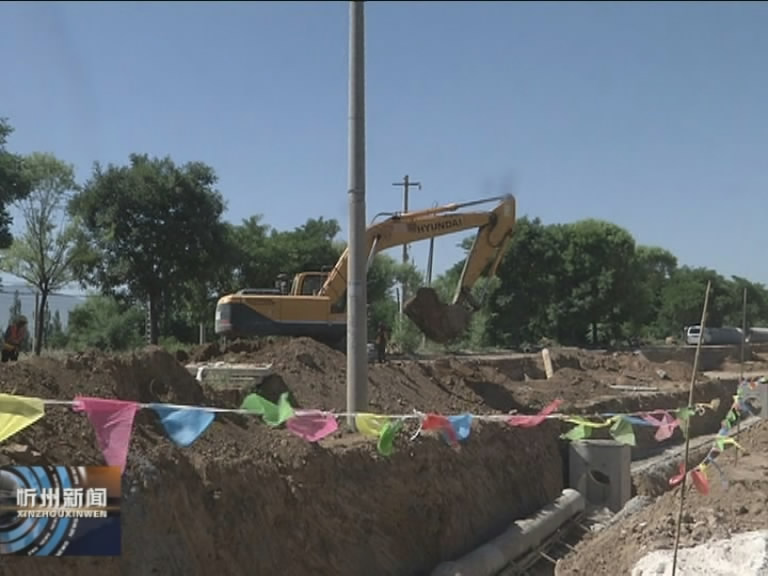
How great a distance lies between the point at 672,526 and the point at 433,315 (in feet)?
28.7

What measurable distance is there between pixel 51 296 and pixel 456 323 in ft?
65.9

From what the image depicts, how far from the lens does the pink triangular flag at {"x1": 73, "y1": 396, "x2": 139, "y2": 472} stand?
7.53m

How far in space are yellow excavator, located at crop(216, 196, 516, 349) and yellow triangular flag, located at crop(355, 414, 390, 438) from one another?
975 centimetres

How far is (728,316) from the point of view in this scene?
248 feet

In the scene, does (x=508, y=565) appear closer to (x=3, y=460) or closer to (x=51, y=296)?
(x=3, y=460)

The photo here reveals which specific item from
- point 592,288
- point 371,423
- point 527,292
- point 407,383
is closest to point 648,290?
point 592,288

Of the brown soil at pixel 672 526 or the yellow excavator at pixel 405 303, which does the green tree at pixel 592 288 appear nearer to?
the yellow excavator at pixel 405 303

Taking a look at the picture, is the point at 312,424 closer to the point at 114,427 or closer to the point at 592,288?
the point at 114,427

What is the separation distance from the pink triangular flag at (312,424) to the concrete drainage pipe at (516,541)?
363 cm

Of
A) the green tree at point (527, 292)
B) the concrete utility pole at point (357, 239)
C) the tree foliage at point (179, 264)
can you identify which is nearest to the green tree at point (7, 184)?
the tree foliage at point (179, 264)

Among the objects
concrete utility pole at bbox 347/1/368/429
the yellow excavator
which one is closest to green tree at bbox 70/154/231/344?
the yellow excavator

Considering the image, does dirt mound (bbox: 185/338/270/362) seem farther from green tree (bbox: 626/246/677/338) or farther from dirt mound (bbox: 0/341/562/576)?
green tree (bbox: 626/246/677/338)

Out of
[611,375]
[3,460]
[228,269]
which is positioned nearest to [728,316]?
[611,375]

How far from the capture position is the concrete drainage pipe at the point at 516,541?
11.7 meters
